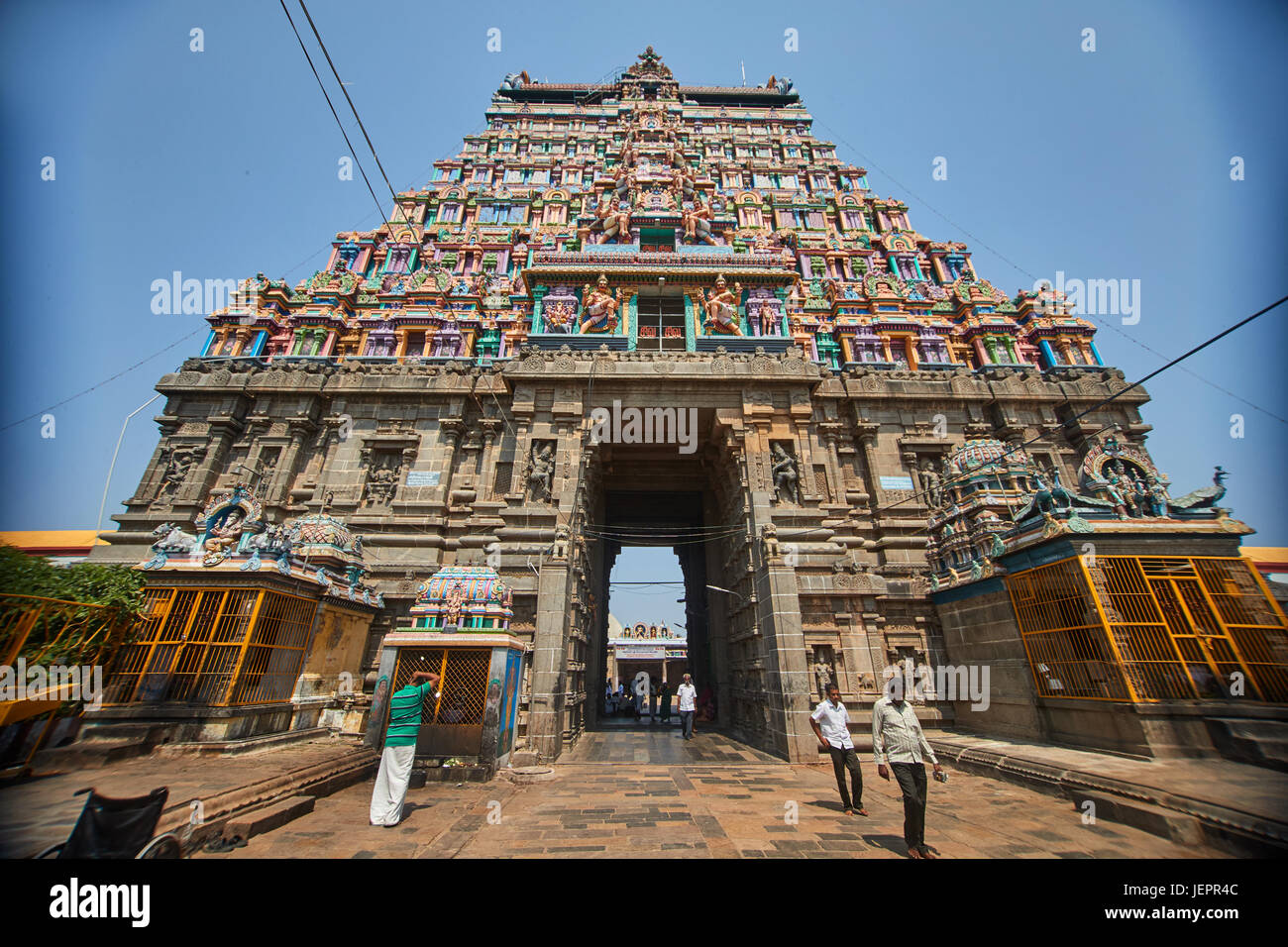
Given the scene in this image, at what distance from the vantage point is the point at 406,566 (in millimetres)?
14633

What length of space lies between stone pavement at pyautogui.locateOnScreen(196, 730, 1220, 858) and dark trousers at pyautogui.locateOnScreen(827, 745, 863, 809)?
0.26 m

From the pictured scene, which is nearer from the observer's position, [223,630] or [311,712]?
[223,630]

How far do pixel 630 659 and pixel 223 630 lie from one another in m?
28.0

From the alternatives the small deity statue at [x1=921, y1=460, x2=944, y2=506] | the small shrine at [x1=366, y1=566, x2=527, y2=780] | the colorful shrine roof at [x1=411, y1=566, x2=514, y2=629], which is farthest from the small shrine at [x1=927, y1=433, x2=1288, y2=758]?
the colorful shrine roof at [x1=411, y1=566, x2=514, y2=629]

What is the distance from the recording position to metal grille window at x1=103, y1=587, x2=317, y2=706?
873 centimetres

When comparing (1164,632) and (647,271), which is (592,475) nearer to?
(647,271)

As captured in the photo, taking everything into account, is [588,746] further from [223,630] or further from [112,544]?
[112,544]

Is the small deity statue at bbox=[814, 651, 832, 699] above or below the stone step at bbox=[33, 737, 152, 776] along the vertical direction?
above

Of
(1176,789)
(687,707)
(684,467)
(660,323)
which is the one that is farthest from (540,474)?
(1176,789)

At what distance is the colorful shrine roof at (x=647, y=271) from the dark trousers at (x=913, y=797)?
15.0 m

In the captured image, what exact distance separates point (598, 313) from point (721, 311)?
4.72 metres

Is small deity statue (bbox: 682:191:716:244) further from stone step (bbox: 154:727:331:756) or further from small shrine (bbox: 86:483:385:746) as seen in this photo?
stone step (bbox: 154:727:331:756)
